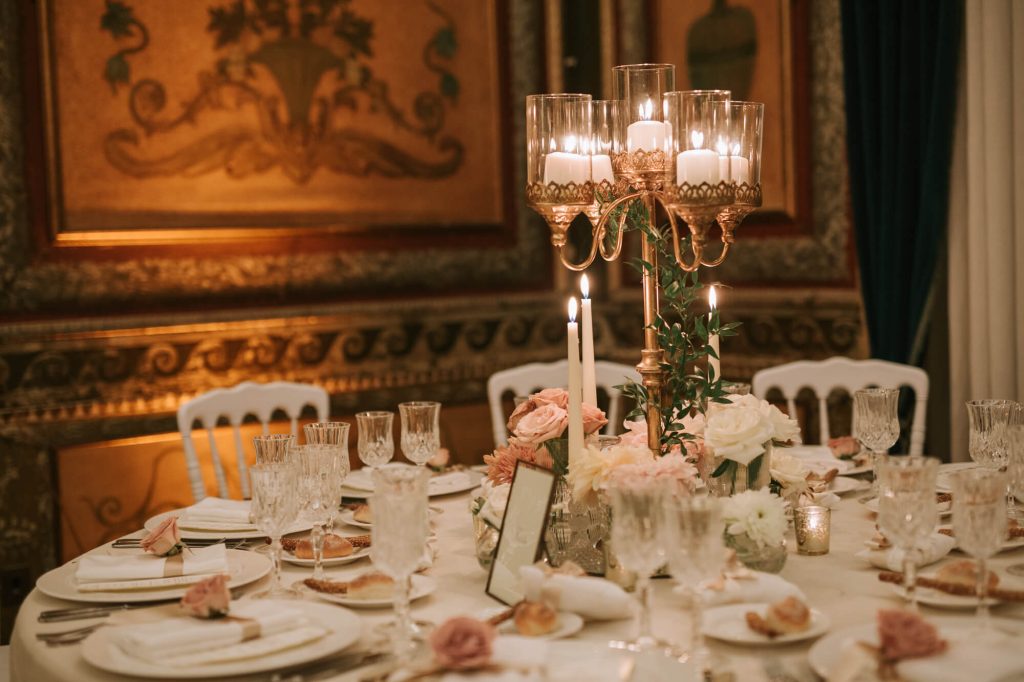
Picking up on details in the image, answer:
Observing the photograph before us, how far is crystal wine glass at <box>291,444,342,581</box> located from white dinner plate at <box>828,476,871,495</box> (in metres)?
1.05

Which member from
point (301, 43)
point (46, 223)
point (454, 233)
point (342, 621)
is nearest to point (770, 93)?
point (454, 233)

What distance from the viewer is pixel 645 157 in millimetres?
1844

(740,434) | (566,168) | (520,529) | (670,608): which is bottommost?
(670,608)

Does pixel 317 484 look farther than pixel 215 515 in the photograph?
No

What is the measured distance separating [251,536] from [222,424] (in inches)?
71.7

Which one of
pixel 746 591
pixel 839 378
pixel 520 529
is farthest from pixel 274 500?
pixel 839 378

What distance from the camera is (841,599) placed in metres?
1.63

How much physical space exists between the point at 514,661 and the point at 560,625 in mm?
174

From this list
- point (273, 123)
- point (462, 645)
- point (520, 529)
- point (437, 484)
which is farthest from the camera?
point (273, 123)

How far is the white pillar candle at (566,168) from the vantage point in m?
1.85

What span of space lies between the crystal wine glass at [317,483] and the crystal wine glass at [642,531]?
58 cm

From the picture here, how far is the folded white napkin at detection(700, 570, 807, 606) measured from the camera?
5.05 ft

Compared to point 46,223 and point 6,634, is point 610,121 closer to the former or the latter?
point 46,223

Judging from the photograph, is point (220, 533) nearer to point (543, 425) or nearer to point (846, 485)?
point (543, 425)
